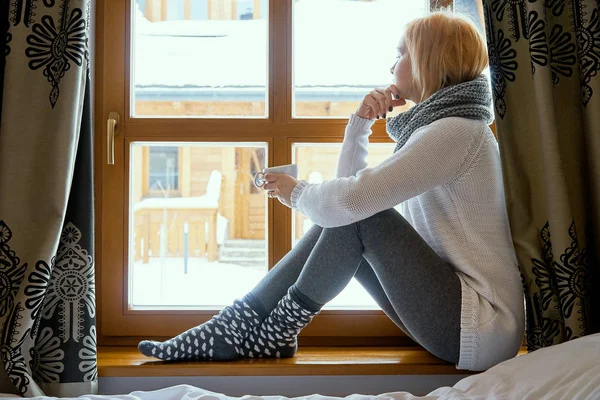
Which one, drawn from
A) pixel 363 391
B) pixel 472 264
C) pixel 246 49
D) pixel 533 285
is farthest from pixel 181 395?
pixel 246 49

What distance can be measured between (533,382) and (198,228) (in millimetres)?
1136

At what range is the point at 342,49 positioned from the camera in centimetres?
209

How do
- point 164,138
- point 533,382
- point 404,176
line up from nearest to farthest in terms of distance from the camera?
point 533,382 < point 404,176 < point 164,138

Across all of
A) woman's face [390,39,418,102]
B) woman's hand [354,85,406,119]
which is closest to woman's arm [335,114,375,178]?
woman's hand [354,85,406,119]

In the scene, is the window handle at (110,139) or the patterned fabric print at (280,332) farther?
the window handle at (110,139)

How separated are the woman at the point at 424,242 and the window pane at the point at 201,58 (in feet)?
1.34

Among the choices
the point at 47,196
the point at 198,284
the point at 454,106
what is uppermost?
the point at 454,106

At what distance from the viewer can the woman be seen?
1.63m

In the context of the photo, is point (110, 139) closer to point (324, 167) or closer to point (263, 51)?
point (263, 51)

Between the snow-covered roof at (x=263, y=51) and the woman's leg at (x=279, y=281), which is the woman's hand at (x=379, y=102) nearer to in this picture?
the snow-covered roof at (x=263, y=51)

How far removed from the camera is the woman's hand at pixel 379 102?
1906mm

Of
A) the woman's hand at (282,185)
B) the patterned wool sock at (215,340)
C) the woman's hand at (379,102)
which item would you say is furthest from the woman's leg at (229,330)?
the woman's hand at (379,102)

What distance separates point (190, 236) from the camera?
6.88ft

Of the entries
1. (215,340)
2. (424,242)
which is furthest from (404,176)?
(215,340)
